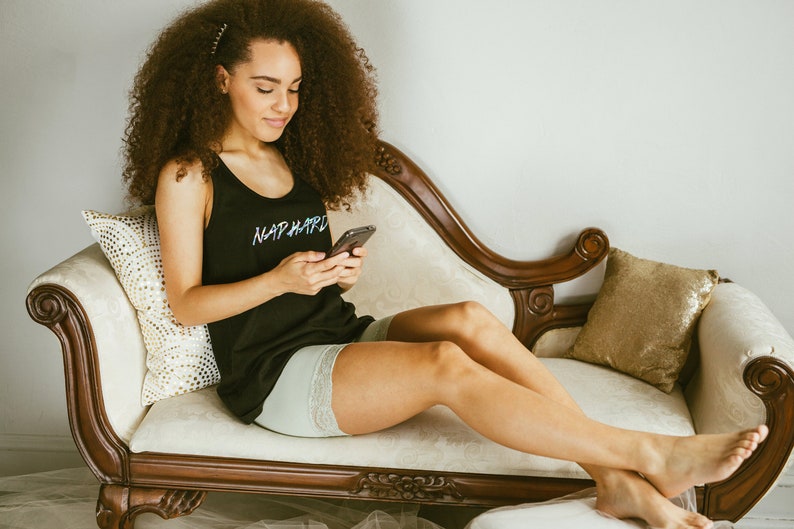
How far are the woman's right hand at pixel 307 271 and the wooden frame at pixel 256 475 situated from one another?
462mm

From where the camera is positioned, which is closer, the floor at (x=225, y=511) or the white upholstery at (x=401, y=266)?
the floor at (x=225, y=511)

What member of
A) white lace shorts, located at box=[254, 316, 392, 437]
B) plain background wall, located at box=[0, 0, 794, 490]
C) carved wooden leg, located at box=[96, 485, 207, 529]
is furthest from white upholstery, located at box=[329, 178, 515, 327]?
carved wooden leg, located at box=[96, 485, 207, 529]

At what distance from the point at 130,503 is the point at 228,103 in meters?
1.07

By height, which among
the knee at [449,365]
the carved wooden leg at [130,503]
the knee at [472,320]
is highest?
the knee at [472,320]

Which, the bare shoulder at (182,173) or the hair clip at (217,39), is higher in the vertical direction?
the hair clip at (217,39)

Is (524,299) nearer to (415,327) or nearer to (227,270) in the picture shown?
(415,327)

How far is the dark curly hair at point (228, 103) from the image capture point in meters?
1.88

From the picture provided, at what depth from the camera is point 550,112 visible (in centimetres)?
239

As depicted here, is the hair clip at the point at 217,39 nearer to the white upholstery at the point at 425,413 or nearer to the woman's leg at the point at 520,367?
the white upholstery at the point at 425,413

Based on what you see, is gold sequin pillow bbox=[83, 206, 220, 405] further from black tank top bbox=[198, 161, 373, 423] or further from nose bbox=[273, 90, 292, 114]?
nose bbox=[273, 90, 292, 114]

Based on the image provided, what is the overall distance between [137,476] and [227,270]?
0.58m

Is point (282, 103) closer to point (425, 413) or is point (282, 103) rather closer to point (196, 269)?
point (196, 269)

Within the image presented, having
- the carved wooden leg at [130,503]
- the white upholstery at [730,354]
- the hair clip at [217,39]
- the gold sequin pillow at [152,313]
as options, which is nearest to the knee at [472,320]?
the white upholstery at [730,354]

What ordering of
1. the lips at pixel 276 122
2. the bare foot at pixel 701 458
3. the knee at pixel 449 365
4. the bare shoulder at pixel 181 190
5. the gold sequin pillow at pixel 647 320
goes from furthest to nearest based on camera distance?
1. the gold sequin pillow at pixel 647 320
2. the lips at pixel 276 122
3. the bare shoulder at pixel 181 190
4. the knee at pixel 449 365
5. the bare foot at pixel 701 458
